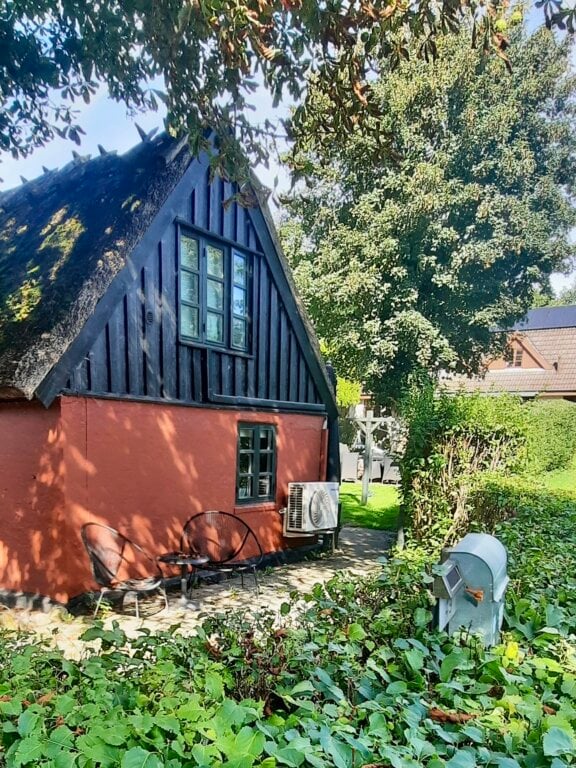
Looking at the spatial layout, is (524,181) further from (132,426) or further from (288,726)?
(288,726)

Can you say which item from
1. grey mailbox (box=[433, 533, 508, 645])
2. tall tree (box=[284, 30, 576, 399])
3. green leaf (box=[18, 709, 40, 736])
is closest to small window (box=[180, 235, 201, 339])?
grey mailbox (box=[433, 533, 508, 645])

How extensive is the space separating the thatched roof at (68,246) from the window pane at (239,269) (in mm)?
1672

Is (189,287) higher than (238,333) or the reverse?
higher

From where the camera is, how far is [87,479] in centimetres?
595

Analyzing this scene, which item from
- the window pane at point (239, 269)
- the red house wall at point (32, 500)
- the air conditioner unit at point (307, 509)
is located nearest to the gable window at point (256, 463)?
the air conditioner unit at point (307, 509)

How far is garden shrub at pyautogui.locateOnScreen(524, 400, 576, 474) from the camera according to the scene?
9.48 meters

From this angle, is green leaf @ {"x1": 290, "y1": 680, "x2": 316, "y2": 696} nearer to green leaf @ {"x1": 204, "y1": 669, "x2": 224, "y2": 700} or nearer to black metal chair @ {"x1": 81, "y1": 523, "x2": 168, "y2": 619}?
green leaf @ {"x1": 204, "y1": 669, "x2": 224, "y2": 700}

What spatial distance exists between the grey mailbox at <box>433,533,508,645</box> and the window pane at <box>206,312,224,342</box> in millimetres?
6040

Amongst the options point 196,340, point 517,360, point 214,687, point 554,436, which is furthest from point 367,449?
point 517,360

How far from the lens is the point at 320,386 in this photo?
10.1 meters

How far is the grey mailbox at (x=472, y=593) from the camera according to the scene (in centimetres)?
202

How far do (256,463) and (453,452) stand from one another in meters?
3.13

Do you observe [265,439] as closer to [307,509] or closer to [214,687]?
[307,509]

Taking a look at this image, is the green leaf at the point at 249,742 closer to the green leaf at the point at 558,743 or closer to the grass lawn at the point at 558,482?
the green leaf at the point at 558,743
